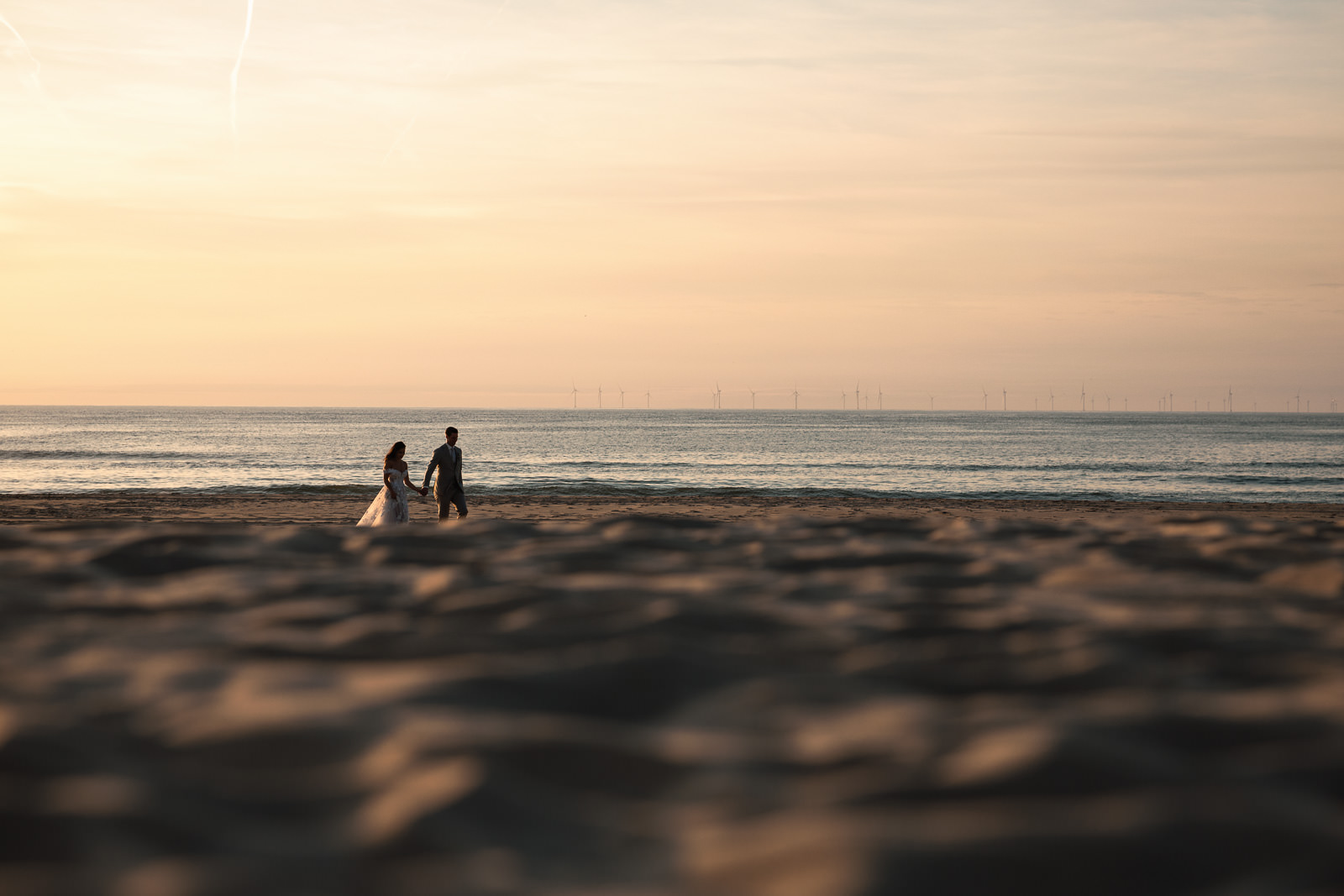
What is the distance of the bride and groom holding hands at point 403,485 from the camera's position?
524 inches

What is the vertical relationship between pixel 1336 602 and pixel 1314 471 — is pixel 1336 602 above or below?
above

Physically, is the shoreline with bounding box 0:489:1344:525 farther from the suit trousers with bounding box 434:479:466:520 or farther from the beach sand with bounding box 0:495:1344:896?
the beach sand with bounding box 0:495:1344:896

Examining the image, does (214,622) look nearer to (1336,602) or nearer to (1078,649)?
(1078,649)

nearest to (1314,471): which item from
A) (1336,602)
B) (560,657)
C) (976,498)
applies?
(976,498)

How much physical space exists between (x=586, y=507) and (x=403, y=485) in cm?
1304

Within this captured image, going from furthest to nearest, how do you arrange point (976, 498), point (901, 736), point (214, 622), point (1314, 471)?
1. point (1314, 471)
2. point (976, 498)
3. point (214, 622)
4. point (901, 736)

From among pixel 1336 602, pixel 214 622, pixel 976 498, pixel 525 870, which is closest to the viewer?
pixel 525 870

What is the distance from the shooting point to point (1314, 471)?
46500 mm

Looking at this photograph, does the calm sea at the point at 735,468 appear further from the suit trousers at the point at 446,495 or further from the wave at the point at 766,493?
the suit trousers at the point at 446,495

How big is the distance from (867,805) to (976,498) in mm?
31144

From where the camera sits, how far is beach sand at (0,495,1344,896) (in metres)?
2.17

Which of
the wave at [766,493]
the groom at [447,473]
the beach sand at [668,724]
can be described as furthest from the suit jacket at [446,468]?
the wave at [766,493]

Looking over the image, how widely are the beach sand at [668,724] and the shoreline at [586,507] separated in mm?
15867

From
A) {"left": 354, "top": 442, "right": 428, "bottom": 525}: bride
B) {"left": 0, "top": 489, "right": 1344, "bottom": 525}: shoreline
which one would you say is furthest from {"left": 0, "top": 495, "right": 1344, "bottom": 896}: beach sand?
{"left": 0, "top": 489, "right": 1344, "bottom": 525}: shoreline
